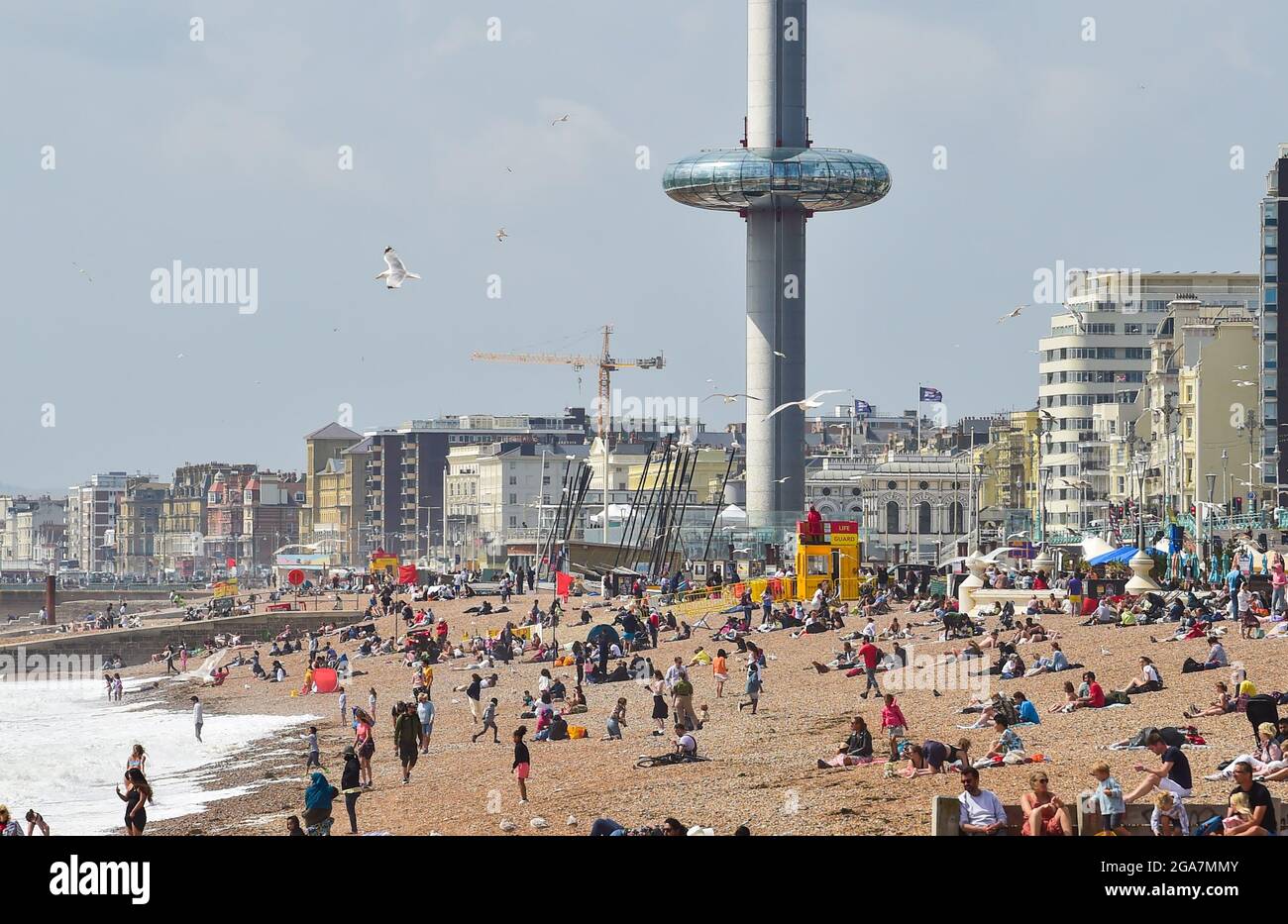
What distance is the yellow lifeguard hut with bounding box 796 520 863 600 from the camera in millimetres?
56281

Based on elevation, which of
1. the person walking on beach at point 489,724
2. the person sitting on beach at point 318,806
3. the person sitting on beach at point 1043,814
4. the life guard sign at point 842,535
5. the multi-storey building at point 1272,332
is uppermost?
the multi-storey building at point 1272,332

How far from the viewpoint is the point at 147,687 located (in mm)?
63812

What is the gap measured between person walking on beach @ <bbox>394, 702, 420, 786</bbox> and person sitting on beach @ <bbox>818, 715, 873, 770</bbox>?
6668 millimetres

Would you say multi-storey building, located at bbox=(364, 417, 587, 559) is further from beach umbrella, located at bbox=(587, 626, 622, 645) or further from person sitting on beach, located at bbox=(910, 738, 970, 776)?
person sitting on beach, located at bbox=(910, 738, 970, 776)

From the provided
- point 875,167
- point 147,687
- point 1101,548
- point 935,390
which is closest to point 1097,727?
point 1101,548

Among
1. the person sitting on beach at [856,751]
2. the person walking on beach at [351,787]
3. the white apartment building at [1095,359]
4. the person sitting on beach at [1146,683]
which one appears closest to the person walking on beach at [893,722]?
the person sitting on beach at [856,751]

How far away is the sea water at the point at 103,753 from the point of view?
1287 inches

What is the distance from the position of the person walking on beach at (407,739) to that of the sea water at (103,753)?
3.68m

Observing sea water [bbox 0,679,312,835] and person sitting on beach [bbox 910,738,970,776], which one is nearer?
person sitting on beach [bbox 910,738,970,776]

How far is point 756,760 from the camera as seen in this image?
2648cm

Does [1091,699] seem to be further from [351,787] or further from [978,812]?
[978,812]

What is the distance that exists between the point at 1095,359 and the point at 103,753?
76.9m

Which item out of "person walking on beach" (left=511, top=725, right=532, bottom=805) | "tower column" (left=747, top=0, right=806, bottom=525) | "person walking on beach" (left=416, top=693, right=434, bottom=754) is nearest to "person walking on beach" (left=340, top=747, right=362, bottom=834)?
"person walking on beach" (left=511, top=725, right=532, bottom=805)

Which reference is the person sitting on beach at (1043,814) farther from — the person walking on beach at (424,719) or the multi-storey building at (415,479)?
the multi-storey building at (415,479)
